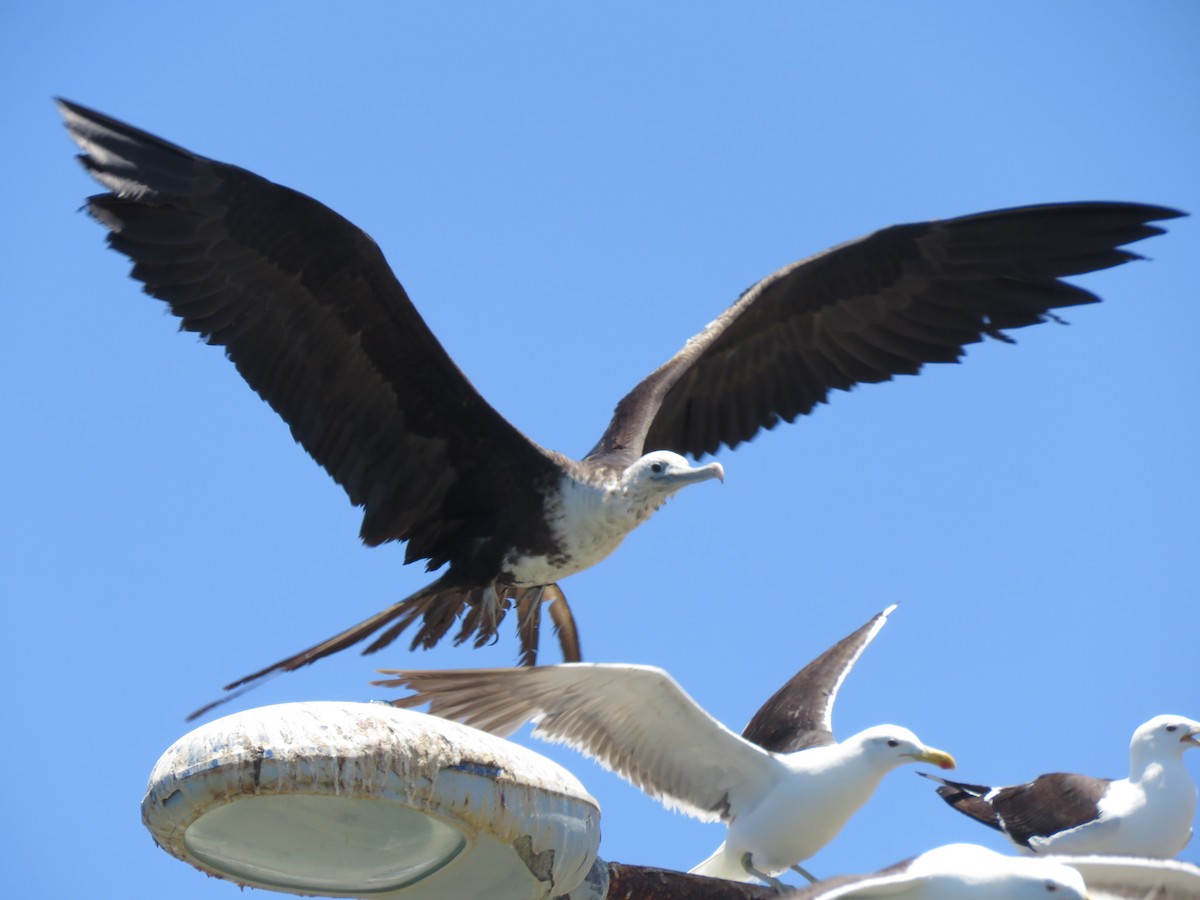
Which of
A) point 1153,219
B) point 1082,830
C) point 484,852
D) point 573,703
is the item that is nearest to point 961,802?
point 1082,830

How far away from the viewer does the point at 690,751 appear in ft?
22.4

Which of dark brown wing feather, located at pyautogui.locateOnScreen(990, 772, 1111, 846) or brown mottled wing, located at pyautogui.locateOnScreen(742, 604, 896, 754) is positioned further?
brown mottled wing, located at pyautogui.locateOnScreen(742, 604, 896, 754)

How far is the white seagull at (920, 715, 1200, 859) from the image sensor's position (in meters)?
6.94

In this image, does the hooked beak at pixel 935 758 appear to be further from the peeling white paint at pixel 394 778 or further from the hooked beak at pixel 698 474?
the peeling white paint at pixel 394 778

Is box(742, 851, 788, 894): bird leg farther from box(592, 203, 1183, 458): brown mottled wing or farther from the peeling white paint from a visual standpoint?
box(592, 203, 1183, 458): brown mottled wing

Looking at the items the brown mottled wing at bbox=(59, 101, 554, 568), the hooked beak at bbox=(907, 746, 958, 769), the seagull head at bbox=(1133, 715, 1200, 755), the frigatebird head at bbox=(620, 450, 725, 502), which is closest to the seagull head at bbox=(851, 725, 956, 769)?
the hooked beak at bbox=(907, 746, 958, 769)

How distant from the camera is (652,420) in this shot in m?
8.62

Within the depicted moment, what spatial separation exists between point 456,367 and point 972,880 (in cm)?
371

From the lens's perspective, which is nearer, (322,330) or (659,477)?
(322,330)

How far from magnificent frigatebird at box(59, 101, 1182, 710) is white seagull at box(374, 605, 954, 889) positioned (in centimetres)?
96

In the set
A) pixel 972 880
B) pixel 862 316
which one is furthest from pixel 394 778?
pixel 862 316

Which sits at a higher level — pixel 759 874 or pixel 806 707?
pixel 806 707

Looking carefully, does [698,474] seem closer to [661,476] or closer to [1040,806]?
[661,476]

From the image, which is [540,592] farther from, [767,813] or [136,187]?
[136,187]
